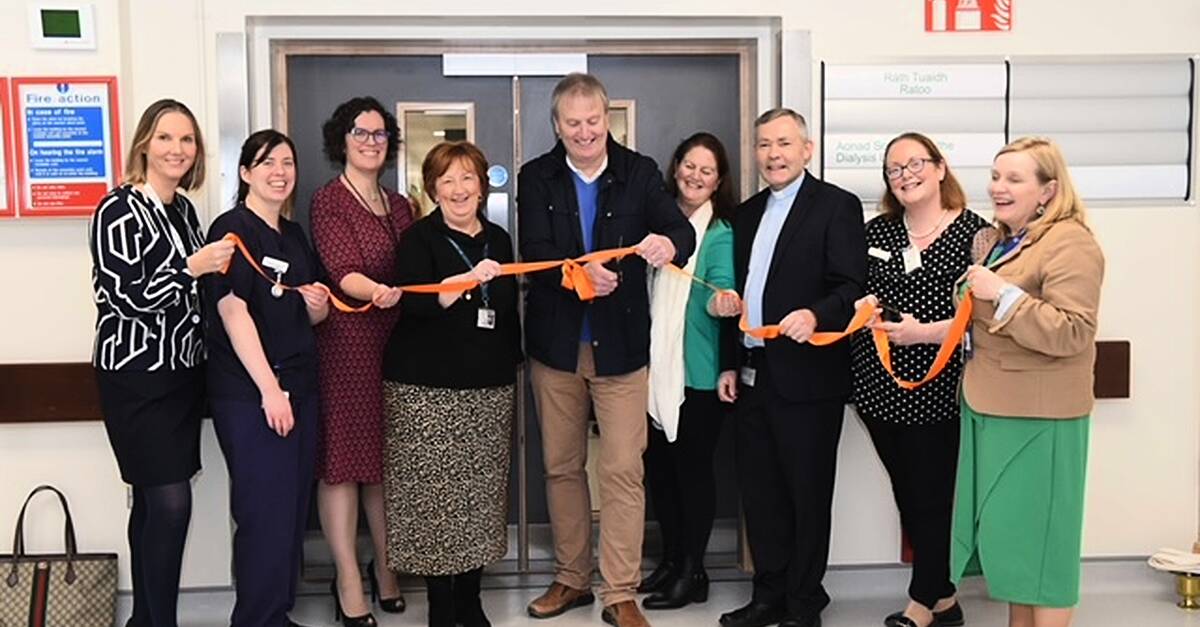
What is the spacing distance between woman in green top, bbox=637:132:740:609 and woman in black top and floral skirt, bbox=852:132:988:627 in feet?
1.74

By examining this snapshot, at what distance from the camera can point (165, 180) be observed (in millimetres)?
3486

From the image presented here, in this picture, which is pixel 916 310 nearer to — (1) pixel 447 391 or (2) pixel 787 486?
(2) pixel 787 486

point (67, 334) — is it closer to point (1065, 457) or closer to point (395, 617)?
point (395, 617)

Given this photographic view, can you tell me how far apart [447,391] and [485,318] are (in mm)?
270

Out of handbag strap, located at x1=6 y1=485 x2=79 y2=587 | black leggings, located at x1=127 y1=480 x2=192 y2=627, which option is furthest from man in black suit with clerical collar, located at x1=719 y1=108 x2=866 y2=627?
handbag strap, located at x1=6 y1=485 x2=79 y2=587

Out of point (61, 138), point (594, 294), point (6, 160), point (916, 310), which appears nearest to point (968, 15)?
point (916, 310)

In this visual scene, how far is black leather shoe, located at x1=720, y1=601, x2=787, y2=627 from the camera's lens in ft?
13.0

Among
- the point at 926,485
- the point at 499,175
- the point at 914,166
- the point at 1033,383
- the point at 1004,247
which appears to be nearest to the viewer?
the point at 1033,383

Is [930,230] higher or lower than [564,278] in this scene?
higher

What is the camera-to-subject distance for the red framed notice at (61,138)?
4012 millimetres

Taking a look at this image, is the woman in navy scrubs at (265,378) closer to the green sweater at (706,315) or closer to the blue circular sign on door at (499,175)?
the blue circular sign on door at (499,175)

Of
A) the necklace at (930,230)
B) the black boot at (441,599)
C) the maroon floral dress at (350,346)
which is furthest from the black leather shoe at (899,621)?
the maroon floral dress at (350,346)

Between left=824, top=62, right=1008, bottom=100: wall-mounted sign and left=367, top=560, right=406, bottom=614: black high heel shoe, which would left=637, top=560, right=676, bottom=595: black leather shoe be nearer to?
left=367, top=560, right=406, bottom=614: black high heel shoe

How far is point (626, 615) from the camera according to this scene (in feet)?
12.8
